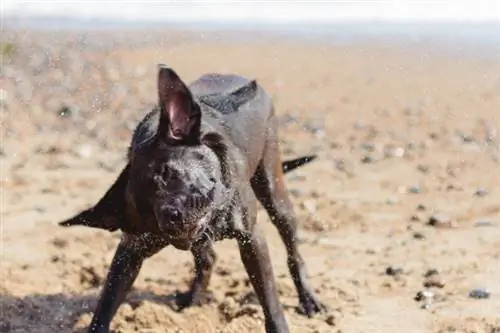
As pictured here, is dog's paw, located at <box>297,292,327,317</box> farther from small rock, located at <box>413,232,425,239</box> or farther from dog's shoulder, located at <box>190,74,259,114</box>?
small rock, located at <box>413,232,425,239</box>

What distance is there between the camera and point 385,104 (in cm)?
1631

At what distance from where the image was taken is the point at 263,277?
18.0ft

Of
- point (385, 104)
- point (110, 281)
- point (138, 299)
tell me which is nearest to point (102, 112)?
point (385, 104)

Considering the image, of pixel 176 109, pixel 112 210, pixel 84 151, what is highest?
pixel 176 109

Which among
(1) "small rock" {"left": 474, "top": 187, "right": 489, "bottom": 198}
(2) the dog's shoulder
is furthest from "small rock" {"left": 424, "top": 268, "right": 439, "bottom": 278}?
(1) "small rock" {"left": 474, "top": 187, "right": 489, "bottom": 198}

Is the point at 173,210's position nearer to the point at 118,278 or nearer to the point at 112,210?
the point at 112,210

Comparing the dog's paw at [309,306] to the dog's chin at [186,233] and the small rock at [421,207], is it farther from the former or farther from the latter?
the small rock at [421,207]

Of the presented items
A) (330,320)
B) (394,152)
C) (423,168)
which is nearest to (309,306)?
(330,320)

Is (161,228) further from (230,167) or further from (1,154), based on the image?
(1,154)

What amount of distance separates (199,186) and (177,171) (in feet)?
0.45

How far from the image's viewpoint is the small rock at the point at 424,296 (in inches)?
264

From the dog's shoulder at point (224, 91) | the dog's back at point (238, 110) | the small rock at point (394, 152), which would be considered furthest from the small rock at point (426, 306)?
the small rock at point (394, 152)

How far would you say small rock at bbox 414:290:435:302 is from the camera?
264 inches

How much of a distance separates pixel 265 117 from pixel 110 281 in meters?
1.54
